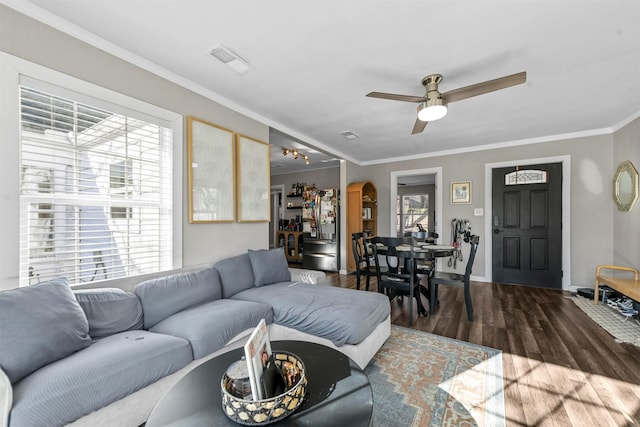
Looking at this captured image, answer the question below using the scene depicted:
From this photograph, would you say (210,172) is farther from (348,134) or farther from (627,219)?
(627,219)

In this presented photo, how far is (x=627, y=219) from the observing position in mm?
3605

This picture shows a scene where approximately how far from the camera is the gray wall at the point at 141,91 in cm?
164

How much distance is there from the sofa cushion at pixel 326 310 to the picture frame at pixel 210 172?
36.4 inches

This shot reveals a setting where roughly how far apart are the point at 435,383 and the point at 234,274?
198cm

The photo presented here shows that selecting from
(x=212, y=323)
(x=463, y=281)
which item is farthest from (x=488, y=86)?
(x=212, y=323)

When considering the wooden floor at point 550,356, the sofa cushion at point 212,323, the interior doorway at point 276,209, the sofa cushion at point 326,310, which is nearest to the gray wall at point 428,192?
the interior doorway at point 276,209

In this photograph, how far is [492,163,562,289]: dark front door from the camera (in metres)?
4.43

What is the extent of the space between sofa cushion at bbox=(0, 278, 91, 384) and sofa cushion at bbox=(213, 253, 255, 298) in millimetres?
1094

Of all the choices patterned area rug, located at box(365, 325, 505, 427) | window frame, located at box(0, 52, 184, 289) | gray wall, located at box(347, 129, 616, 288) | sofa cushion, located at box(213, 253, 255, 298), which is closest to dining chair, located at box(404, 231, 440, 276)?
patterned area rug, located at box(365, 325, 505, 427)

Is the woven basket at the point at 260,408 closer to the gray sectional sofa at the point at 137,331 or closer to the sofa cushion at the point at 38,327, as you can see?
the gray sectional sofa at the point at 137,331

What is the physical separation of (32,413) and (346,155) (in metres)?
5.38

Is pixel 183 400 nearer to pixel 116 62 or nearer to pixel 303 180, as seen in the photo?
pixel 116 62

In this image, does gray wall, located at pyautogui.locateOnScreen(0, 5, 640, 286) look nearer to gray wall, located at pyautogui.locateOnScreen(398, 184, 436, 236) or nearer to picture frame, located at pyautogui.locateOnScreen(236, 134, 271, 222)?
picture frame, located at pyautogui.locateOnScreen(236, 134, 271, 222)

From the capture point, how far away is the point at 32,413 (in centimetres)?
108
